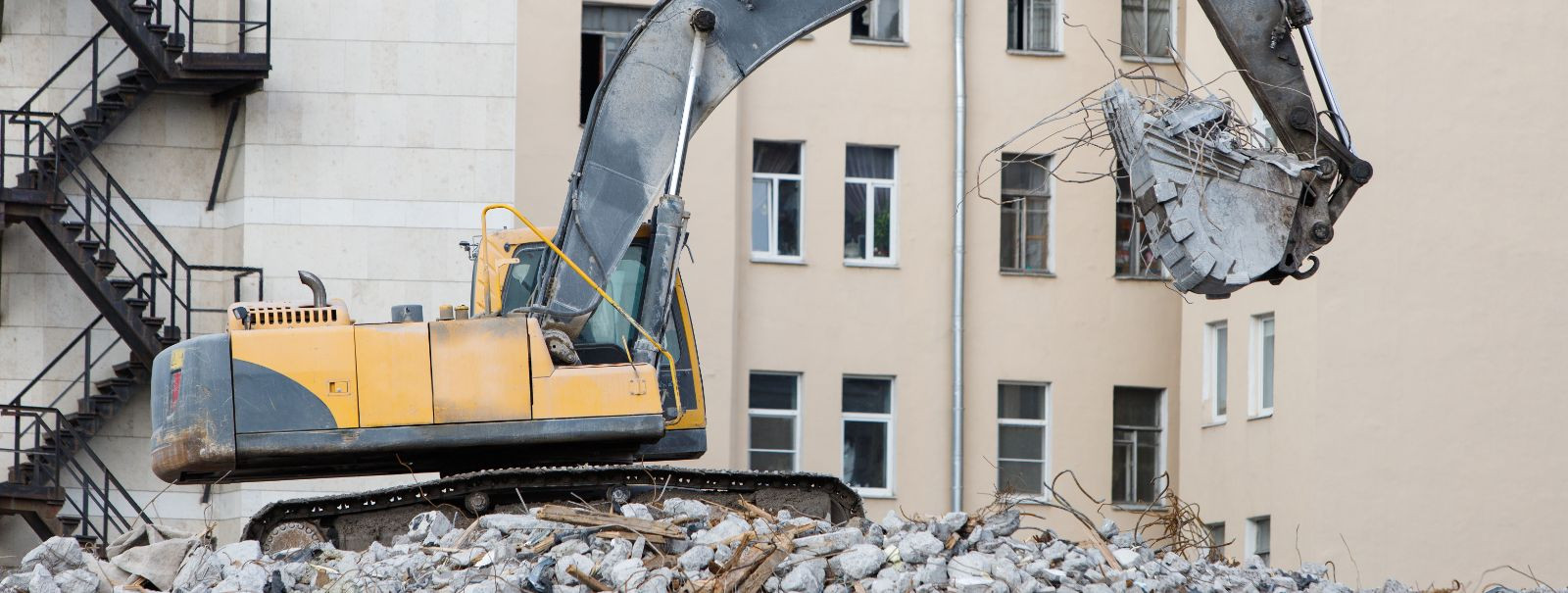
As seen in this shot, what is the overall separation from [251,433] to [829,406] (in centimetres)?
1617

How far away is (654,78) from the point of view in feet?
48.0

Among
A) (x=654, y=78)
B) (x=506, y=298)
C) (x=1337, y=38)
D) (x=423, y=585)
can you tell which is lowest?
(x=423, y=585)

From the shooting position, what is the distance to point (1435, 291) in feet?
85.3

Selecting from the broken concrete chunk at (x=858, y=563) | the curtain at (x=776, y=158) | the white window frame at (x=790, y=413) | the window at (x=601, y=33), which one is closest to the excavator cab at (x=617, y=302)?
the broken concrete chunk at (x=858, y=563)

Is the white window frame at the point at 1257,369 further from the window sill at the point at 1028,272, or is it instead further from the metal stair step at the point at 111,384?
the metal stair step at the point at 111,384

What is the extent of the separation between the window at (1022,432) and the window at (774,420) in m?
2.71

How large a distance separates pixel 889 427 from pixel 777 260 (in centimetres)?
259

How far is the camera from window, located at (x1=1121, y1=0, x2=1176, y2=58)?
31078 mm

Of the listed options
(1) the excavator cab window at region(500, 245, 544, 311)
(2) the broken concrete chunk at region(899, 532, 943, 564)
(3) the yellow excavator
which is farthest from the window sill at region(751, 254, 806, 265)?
→ (2) the broken concrete chunk at region(899, 532, 943, 564)

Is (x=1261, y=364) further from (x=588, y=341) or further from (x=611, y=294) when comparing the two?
(x=588, y=341)

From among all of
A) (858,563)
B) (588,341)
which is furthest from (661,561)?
(588,341)

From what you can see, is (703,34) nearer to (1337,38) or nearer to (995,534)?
(995,534)

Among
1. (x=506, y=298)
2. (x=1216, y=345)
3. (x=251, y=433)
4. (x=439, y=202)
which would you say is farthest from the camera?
(x=1216, y=345)

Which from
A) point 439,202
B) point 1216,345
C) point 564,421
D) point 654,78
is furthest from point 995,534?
point 1216,345
